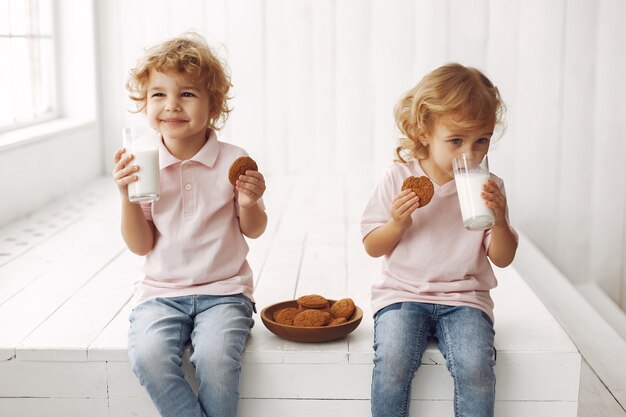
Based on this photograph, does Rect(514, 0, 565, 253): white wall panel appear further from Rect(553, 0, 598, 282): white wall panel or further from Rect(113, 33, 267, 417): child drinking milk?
Rect(113, 33, 267, 417): child drinking milk

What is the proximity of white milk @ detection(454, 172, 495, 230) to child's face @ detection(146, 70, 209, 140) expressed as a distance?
0.59 m

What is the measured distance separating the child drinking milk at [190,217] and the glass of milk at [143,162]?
0.14 feet

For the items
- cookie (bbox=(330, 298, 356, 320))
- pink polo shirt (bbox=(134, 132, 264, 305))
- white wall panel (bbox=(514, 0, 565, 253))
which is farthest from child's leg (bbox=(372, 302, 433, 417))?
white wall panel (bbox=(514, 0, 565, 253))

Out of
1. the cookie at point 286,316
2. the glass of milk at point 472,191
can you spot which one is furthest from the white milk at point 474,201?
the cookie at point 286,316

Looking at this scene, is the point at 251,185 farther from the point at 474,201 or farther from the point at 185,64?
the point at 474,201

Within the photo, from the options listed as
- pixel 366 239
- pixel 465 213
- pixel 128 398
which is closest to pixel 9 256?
pixel 128 398

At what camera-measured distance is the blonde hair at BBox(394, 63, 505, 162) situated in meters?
1.83

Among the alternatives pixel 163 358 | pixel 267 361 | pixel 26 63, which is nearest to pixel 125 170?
pixel 163 358

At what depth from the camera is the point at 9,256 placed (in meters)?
2.80

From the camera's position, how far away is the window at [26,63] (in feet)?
11.5

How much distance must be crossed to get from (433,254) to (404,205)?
0.54 ft

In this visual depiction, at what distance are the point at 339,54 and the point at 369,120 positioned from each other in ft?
1.14

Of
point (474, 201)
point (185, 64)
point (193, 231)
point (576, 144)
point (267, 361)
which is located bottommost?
point (267, 361)

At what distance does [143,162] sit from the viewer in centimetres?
178
